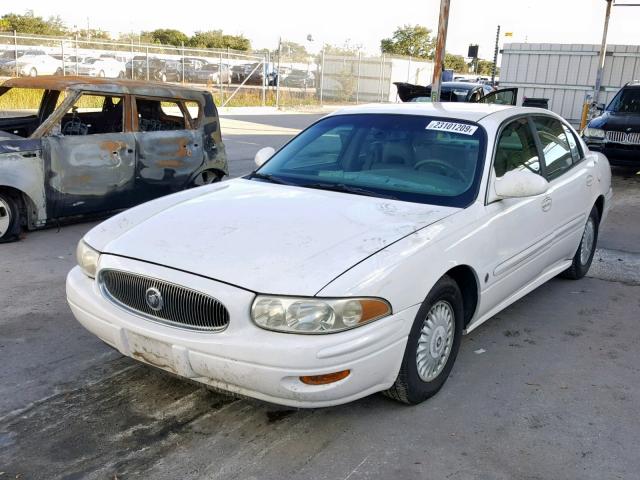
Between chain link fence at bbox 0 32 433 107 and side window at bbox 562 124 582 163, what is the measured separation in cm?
1865

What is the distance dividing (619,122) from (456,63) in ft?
225

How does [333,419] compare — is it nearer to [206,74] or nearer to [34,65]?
[34,65]

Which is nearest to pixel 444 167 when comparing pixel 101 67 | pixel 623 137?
pixel 623 137

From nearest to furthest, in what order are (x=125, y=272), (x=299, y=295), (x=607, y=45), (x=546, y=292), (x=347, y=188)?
(x=299, y=295), (x=125, y=272), (x=347, y=188), (x=546, y=292), (x=607, y=45)

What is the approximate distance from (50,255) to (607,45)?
55.6ft

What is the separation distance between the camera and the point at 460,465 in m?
3.03

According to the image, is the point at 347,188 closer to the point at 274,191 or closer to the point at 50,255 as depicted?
Result: the point at 274,191

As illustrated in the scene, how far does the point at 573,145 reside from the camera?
552 centimetres

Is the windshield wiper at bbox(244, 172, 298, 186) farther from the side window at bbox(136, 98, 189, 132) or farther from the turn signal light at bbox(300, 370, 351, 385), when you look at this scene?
the side window at bbox(136, 98, 189, 132)

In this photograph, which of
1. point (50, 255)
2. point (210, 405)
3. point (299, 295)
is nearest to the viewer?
point (299, 295)

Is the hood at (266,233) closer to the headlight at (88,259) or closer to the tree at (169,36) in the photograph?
the headlight at (88,259)

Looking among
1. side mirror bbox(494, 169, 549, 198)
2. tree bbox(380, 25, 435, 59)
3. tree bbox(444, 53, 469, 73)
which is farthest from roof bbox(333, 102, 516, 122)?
tree bbox(444, 53, 469, 73)

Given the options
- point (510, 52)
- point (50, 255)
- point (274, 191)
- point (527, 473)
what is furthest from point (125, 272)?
point (510, 52)

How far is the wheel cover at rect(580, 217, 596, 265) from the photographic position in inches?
226
